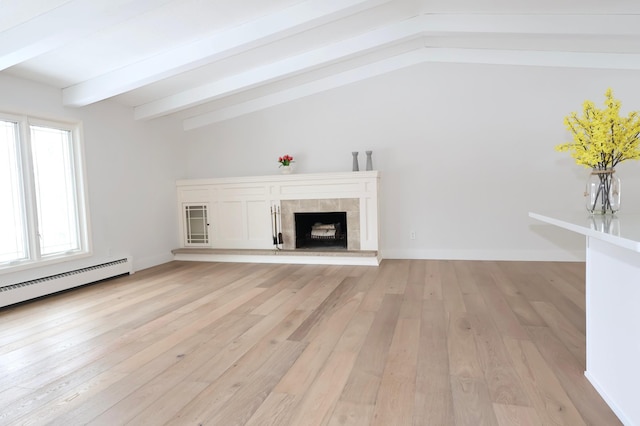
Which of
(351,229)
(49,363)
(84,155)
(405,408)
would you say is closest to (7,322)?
(49,363)

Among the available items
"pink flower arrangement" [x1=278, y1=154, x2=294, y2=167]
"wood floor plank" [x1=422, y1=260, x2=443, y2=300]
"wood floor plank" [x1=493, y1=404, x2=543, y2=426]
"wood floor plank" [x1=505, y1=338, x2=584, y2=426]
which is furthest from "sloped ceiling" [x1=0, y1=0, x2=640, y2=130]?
"wood floor plank" [x1=493, y1=404, x2=543, y2=426]

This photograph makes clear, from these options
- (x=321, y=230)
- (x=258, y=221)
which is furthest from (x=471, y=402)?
(x=258, y=221)

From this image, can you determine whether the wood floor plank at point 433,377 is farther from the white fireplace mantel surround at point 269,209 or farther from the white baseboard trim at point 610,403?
the white fireplace mantel surround at point 269,209

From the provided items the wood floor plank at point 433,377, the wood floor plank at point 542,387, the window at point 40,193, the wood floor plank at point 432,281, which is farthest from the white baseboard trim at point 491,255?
the window at point 40,193

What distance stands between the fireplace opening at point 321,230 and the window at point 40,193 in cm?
273

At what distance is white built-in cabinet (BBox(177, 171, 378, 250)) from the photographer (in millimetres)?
4938

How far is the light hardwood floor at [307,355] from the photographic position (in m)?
1.73

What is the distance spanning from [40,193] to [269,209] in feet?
8.68

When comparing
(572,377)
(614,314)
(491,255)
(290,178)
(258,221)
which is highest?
(290,178)

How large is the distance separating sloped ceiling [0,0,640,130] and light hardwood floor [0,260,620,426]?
2.21 m

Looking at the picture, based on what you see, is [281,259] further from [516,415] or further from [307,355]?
[516,415]

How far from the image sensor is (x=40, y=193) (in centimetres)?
393

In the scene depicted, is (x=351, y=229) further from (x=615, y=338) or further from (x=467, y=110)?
(x=615, y=338)

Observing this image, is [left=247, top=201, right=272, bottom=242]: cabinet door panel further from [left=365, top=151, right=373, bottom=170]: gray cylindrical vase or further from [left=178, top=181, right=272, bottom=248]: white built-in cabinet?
[left=365, top=151, right=373, bottom=170]: gray cylindrical vase
